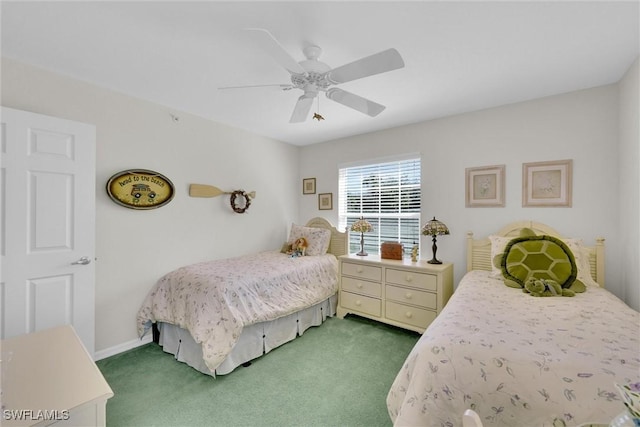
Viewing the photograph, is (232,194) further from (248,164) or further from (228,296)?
(228,296)

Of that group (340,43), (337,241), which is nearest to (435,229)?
(337,241)

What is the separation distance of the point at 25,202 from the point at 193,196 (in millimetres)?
1332

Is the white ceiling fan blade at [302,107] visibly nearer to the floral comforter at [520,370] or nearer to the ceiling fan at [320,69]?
the ceiling fan at [320,69]

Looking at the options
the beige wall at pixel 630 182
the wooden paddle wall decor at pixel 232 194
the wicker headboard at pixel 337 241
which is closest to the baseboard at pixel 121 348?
the wooden paddle wall decor at pixel 232 194

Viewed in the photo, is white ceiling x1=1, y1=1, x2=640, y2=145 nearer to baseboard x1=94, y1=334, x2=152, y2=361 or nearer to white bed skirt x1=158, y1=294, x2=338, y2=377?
white bed skirt x1=158, y1=294, x2=338, y2=377

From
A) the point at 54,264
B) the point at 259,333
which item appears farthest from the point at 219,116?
the point at 259,333

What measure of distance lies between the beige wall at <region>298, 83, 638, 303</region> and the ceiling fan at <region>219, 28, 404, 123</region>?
4.56ft

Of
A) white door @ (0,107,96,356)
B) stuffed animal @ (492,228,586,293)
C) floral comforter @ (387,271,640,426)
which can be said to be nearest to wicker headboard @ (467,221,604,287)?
stuffed animal @ (492,228,586,293)

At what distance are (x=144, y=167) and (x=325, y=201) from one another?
2.36m

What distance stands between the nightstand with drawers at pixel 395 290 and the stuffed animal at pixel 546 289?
29.7 inches

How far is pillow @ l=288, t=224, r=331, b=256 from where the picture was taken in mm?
3553

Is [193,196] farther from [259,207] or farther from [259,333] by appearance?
[259,333]

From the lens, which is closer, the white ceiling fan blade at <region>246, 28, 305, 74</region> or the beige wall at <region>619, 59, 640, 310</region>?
the white ceiling fan blade at <region>246, 28, 305, 74</region>

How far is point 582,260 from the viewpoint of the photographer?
213 centimetres
